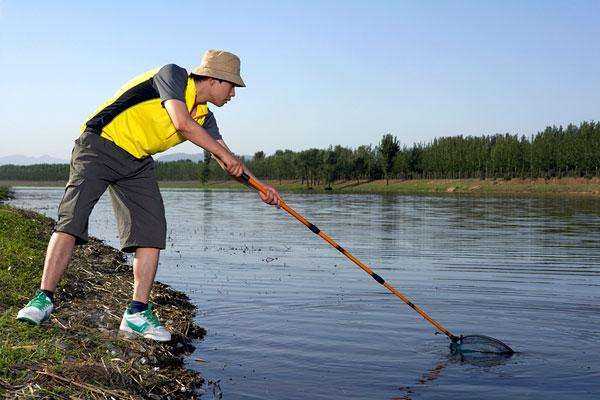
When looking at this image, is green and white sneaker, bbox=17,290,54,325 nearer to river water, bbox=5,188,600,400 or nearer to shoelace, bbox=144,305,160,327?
shoelace, bbox=144,305,160,327

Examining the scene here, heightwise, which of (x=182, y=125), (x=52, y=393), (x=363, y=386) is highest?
(x=182, y=125)

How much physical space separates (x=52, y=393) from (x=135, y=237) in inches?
84.4

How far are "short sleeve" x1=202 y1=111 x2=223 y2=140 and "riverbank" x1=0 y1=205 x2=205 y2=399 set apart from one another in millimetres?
2241

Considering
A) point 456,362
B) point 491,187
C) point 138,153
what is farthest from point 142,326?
point 491,187

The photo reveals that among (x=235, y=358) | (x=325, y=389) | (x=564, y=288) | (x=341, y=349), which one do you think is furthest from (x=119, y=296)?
(x=564, y=288)

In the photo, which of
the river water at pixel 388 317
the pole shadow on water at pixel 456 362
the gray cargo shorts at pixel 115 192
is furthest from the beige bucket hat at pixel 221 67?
the pole shadow on water at pixel 456 362

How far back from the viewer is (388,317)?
10.3 m

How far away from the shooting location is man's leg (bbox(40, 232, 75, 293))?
6.42m

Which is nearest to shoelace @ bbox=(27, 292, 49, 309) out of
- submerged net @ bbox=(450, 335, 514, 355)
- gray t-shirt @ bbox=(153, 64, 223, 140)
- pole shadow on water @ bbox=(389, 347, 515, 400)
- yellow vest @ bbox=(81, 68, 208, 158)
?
yellow vest @ bbox=(81, 68, 208, 158)

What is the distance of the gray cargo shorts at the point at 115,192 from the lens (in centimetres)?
648

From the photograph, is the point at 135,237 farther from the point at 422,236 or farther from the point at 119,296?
the point at 422,236

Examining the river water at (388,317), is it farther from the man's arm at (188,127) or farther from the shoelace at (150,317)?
the man's arm at (188,127)

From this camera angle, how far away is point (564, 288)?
13414 millimetres

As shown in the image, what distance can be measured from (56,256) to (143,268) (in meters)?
0.86
